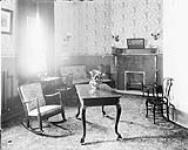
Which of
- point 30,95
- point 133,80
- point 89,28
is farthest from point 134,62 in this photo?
point 30,95

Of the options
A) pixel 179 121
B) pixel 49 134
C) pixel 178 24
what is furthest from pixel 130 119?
pixel 178 24

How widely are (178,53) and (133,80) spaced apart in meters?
3.87

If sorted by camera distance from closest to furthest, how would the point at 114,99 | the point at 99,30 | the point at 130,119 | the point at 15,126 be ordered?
the point at 114,99 < the point at 15,126 < the point at 130,119 < the point at 99,30

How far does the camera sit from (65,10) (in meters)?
7.92

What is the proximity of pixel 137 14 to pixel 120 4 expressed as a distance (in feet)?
2.72

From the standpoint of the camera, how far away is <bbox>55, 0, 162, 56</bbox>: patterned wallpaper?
7.73 metres

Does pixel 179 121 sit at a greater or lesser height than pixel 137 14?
lesser

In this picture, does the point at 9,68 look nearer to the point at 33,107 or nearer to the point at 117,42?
the point at 33,107

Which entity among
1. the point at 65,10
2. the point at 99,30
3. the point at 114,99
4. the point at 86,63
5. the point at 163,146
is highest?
the point at 65,10

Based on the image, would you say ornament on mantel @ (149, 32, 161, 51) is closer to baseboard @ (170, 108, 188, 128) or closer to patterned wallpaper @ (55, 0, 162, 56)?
patterned wallpaper @ (55, 0, 162, 56)

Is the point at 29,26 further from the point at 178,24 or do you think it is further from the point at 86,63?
the point at 178,24

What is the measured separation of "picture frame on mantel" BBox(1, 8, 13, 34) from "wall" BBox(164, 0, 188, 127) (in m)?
3.82

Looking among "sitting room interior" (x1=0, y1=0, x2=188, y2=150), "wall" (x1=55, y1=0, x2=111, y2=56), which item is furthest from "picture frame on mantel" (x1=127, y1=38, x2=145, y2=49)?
"wall" (x1=55, y1=0, x2=111, y2=56)

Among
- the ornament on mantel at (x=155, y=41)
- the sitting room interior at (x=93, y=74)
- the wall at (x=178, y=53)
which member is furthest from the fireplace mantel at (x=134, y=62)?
the wall at (x=178, y=53)
